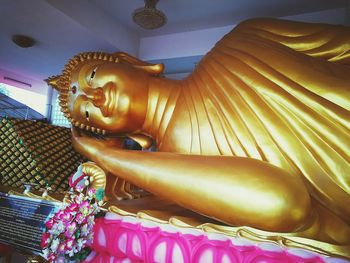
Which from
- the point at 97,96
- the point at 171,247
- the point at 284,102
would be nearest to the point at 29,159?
the point at 97,96

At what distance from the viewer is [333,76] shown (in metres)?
1.09

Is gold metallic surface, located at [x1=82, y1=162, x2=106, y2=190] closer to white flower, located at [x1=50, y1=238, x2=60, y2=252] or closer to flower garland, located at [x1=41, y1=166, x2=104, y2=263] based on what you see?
flower garland, located at [x1=41, y1=166, x2=104, y2=263]

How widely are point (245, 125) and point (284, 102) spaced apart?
17cm

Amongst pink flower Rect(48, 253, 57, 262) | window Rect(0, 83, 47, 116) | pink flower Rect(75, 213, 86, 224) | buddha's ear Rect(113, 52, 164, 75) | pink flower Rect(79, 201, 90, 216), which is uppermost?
window Rect(0, 83, 47, 116)

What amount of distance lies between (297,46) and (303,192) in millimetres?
698

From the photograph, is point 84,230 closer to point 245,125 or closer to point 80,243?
point 80,243

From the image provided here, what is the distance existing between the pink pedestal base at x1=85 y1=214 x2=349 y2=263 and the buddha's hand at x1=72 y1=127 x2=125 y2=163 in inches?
13.8

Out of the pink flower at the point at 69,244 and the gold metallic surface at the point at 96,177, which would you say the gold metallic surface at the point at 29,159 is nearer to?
the gold metallic surface at the point at 96,177

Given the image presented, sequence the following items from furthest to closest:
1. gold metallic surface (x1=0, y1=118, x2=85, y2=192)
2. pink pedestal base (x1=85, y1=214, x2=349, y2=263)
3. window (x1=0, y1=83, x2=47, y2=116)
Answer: window (x1=0, y1=83, x2=47, y2=116), gold metallic surface (x1=0, y1=118, x2=85, y2=192), pink pedestal base (x1=85, y1=214, x2=349, y2=263)

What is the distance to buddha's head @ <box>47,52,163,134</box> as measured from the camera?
1428mm

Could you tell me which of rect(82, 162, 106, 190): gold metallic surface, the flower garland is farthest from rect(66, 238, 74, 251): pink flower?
rect(82, 162, 106, 190): gold metallic surface

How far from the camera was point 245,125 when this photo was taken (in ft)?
3.80

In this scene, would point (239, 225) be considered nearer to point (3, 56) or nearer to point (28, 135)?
point (28, 135)

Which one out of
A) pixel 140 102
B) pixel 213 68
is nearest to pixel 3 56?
pixel 140 102
